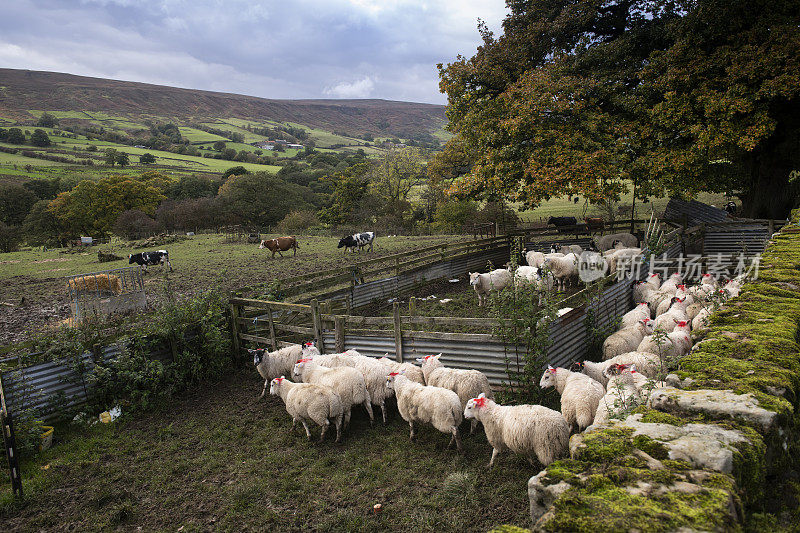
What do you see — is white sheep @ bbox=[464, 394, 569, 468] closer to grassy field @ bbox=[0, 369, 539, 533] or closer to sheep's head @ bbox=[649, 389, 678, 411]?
grassy field @ bbox=[0, 369, 539, 533]

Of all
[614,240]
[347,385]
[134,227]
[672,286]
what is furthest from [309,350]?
[134,227]

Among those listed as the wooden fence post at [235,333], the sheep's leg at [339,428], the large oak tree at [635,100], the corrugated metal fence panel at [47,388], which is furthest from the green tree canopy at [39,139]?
the sheep's leg at [339,428]

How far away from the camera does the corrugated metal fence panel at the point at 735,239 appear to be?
51.6 ft

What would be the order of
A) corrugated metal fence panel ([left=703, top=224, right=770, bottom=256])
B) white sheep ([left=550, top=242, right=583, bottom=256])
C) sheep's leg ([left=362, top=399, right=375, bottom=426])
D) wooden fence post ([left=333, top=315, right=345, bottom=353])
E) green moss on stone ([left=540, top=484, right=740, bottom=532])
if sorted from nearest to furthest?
green moss on stone ([left=540, top=484, right=740, bottom=532]) < sheep's leg ([left=362, top=399, right=375, bottom=426]) < wooden fence post ([left=333, top=315, right=345, bottom=353]) < corrugated metal fence panel ([left=703, top=224, right=770, bottom=256]) < white sheep ([left=550, top=242, right=583, bottom=256])

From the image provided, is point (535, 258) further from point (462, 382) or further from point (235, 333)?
point (235, 333)

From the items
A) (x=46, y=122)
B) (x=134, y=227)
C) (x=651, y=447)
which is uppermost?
(x=46, y=122)

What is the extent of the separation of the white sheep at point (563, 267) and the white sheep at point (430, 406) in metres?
8.72

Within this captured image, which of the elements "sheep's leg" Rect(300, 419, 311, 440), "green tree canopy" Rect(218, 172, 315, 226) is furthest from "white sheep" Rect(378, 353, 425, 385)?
"green tree canopy" Rect(218, 172, 315, 226)

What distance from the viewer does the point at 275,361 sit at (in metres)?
8.42

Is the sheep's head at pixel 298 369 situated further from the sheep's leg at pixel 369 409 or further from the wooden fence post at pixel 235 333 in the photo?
the wooden fence post at pixel 235 333

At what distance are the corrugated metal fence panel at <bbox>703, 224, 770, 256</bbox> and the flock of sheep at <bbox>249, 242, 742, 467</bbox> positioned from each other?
9827 mm

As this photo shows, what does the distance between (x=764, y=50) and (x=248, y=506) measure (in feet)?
58.9

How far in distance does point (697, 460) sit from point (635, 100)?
52.7ft

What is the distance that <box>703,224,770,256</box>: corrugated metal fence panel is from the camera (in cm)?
1574
